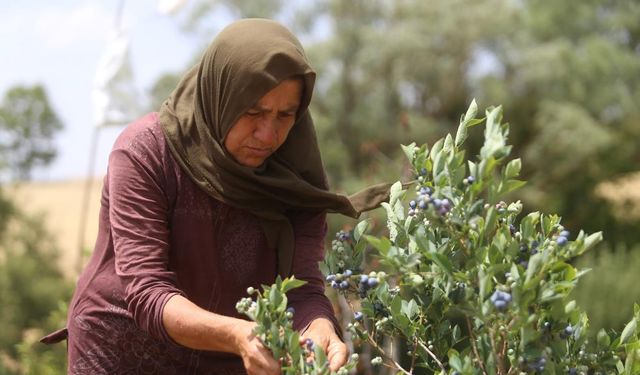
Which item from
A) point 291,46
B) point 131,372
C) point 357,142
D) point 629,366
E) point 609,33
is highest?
point 291,46

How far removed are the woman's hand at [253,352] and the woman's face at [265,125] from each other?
1.87 feet

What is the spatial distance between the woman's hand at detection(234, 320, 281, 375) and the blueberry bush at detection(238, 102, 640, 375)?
0.05 m

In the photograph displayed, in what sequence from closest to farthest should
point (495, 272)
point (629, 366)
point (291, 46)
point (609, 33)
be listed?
point (495, 272), point (629, 366), point (291, 46), point (609, 33)

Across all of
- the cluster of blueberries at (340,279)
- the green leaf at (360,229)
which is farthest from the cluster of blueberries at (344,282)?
the green leaf at (360,229)

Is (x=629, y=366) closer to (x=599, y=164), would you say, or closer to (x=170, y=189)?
(x=170, y=189)

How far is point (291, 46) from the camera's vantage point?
2.80m

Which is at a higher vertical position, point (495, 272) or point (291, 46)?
point (291, 46)

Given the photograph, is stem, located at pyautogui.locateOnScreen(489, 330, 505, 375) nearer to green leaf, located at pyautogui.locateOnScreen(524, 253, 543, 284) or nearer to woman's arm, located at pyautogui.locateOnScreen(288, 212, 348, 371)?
green leaf, located at pyautogui.locateOnScreen(524, 253, 543, 284)

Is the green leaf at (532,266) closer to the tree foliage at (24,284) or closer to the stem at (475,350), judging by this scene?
the stem at (475,350)

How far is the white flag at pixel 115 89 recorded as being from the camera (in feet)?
37.3

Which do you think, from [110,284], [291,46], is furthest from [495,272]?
[110,284]

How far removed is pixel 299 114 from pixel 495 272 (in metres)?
Result: 0.87

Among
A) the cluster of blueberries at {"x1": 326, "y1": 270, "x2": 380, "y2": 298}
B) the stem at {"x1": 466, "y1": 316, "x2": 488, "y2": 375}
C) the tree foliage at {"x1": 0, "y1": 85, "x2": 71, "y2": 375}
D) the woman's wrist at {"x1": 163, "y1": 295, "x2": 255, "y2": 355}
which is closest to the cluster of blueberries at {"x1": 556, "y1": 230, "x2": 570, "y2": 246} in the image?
the stem at {"x1": 466, "y1": 316, "x2": 488, "y2": 375}

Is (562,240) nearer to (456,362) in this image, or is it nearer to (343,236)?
(456,362)
